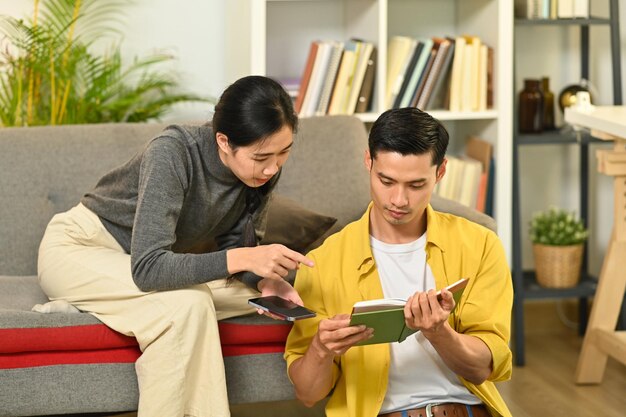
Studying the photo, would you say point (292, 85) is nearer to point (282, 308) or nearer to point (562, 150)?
point (562, 150)

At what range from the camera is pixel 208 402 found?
89.4 inches

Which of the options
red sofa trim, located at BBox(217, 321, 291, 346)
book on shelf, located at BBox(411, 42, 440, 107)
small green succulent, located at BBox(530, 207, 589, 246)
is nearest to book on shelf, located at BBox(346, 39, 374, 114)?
book on shelf, located at BBox(411, 42, 440, 107)

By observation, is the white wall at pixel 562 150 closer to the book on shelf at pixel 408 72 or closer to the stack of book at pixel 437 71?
the stack of book at pixel 437 71

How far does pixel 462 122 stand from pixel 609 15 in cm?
65

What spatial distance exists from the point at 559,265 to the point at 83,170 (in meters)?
1.73

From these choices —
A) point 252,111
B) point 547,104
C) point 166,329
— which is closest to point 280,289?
point 166,329

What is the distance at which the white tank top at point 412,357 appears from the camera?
2.02 m

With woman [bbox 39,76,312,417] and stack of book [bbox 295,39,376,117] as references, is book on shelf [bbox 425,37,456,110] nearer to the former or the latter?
stack of book [bbox 295,39,376,117]

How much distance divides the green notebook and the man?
3 cm

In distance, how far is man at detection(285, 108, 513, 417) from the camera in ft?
6.48

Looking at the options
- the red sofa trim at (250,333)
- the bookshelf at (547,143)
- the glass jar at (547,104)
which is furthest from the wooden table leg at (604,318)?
the red sofa trim at (250,333)

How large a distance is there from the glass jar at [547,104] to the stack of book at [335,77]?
0.68 meters

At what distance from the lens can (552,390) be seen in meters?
3.24

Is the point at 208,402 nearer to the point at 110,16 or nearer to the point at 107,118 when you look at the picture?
the point at 107,118
